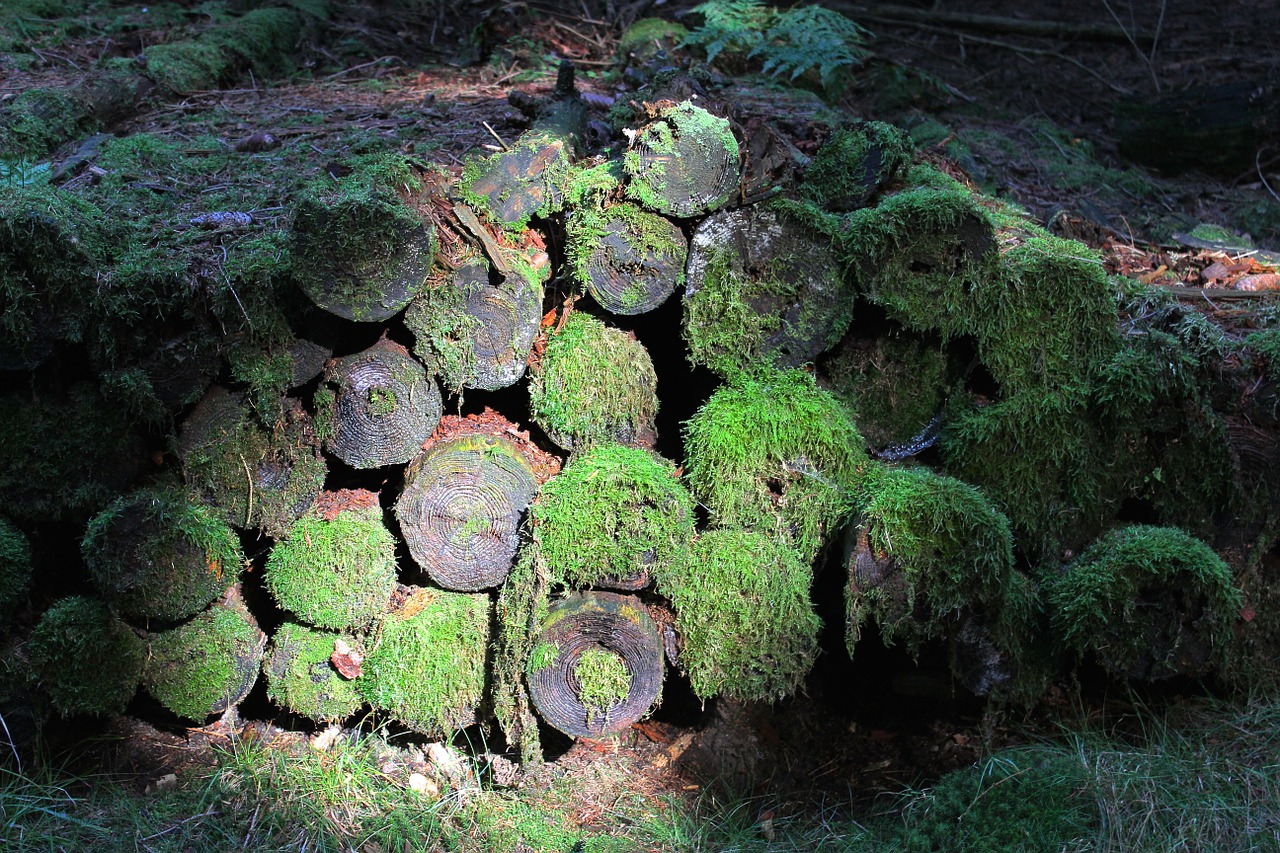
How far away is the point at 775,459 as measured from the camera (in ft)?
10.3

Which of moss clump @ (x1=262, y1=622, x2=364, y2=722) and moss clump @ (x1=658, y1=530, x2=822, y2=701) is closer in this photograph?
moss clump @ (x1=658, y1=530, x2=822, y2=701)

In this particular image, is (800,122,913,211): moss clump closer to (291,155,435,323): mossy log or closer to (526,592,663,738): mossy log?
(291,155,435,323): mossy log

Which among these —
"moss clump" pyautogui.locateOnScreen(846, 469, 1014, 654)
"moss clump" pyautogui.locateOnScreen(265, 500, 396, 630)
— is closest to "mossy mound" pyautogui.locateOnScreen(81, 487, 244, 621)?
"moss clump" pyautogui.locateOnScreen(265, 500, 396, 630)

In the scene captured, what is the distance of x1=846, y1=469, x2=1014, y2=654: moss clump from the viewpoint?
2.96 meters

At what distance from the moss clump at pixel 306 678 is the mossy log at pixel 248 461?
43cm

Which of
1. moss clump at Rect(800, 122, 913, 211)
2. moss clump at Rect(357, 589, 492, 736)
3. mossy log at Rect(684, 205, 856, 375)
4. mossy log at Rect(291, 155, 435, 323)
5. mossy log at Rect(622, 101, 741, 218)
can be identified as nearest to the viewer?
mossy log at Rect(291, 155, 435, 323)

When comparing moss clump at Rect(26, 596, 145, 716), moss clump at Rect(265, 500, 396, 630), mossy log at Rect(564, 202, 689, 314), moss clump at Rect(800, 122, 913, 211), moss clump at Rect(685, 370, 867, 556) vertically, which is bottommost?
moss clump at Rect(26, 596, 145, 716)

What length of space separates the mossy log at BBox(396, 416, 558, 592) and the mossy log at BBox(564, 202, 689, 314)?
2.23ft

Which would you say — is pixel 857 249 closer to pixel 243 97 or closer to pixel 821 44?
pixel 821 44

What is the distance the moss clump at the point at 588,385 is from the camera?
3.17 meters

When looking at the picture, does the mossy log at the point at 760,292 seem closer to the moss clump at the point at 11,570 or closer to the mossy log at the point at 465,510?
the mossy log at the point at 465,510

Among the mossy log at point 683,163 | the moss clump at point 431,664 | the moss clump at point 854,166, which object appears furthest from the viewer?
the moss clump at point 854,166

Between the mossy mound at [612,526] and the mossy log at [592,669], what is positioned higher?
the mossy mound at [612,526]

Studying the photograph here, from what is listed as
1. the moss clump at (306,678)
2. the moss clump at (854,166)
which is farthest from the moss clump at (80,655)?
the moss clump at (854,166)
